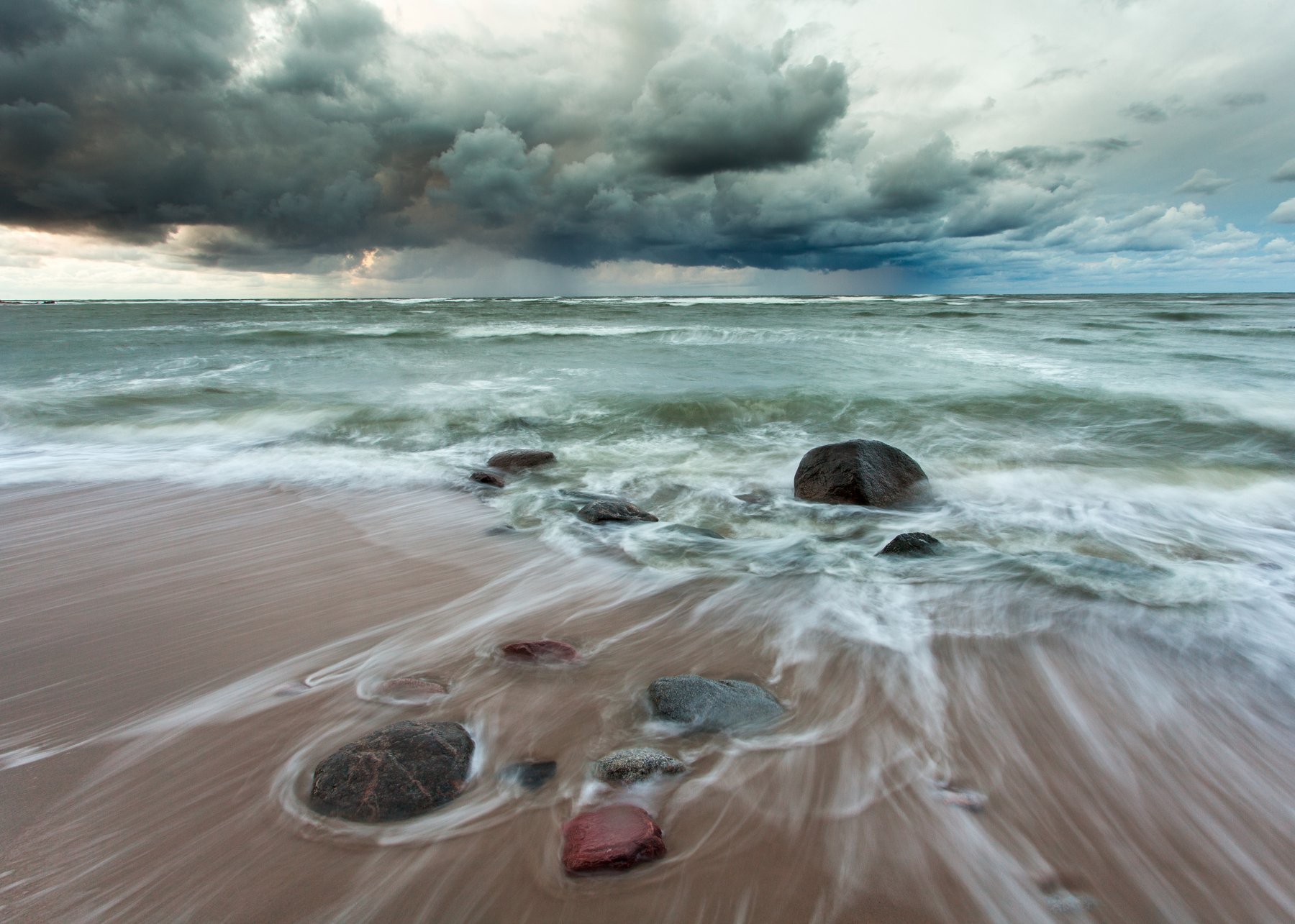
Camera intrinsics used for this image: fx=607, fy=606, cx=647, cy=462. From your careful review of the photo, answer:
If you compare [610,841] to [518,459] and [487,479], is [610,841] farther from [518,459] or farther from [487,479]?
[518,459]

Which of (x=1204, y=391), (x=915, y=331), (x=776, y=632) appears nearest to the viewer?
(x=776, y=632)

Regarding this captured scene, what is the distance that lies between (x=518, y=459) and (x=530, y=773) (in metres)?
4.25

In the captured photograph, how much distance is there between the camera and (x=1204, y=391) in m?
9.18

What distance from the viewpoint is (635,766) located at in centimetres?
183

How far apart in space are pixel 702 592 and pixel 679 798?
1535 millimetres

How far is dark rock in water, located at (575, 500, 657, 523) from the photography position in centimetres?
430

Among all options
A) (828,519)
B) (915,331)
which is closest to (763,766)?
(828,519)

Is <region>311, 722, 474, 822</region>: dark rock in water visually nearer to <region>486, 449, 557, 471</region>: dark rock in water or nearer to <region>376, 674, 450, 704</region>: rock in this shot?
<region>376, 674, 450, 704</region>: rock

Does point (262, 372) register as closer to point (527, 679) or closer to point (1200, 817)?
point (527, 679)

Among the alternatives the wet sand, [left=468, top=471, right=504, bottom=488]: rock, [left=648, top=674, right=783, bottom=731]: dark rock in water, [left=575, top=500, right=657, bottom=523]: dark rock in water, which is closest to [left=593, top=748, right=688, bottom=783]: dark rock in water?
the wet sand

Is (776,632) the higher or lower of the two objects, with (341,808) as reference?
lower

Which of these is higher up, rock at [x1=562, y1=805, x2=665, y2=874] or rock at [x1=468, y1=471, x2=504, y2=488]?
rock at [x1=562, y1=805, x2=665, y2=874]

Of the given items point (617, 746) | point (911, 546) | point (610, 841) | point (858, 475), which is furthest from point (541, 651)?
point (858, 475)

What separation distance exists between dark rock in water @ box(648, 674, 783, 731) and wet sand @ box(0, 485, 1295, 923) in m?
0.07
